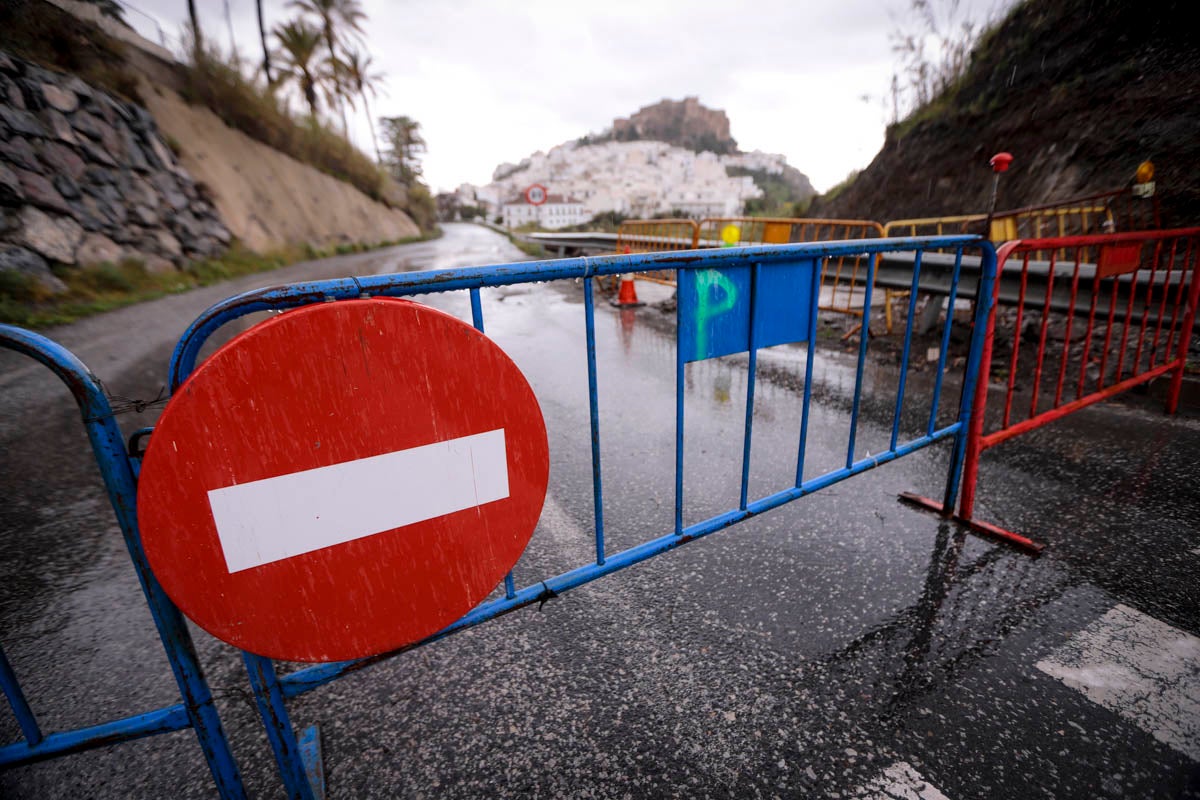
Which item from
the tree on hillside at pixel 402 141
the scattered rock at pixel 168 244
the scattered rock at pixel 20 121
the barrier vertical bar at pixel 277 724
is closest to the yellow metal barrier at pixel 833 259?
the barrier vertical bar at pixel 277 724

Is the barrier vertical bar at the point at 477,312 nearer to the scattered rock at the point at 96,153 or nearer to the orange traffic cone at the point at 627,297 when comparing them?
the orange traffic cone at the point at 627,297

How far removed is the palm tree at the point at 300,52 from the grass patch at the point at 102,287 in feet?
83.7

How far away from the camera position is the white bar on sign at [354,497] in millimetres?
1108

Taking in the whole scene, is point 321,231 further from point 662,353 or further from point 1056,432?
point 1056,432

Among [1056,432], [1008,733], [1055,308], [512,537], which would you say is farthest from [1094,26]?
[512,537]

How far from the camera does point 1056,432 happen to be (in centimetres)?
369

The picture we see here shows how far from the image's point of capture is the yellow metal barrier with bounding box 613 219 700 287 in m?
10.0

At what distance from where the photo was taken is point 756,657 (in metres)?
1.93

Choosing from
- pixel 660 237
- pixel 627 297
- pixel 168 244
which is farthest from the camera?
pixel 168 244

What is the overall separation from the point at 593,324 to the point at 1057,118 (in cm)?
1160

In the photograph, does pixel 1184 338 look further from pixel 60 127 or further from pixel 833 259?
pixel 60 127

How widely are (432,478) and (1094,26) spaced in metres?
13.6

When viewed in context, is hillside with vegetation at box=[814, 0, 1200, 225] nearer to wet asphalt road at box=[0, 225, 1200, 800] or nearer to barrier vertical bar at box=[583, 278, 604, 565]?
wet asphalt road at box=[0, 225, 1200, 800]

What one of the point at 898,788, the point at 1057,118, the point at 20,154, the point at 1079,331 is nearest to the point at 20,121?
the point at 20,154
